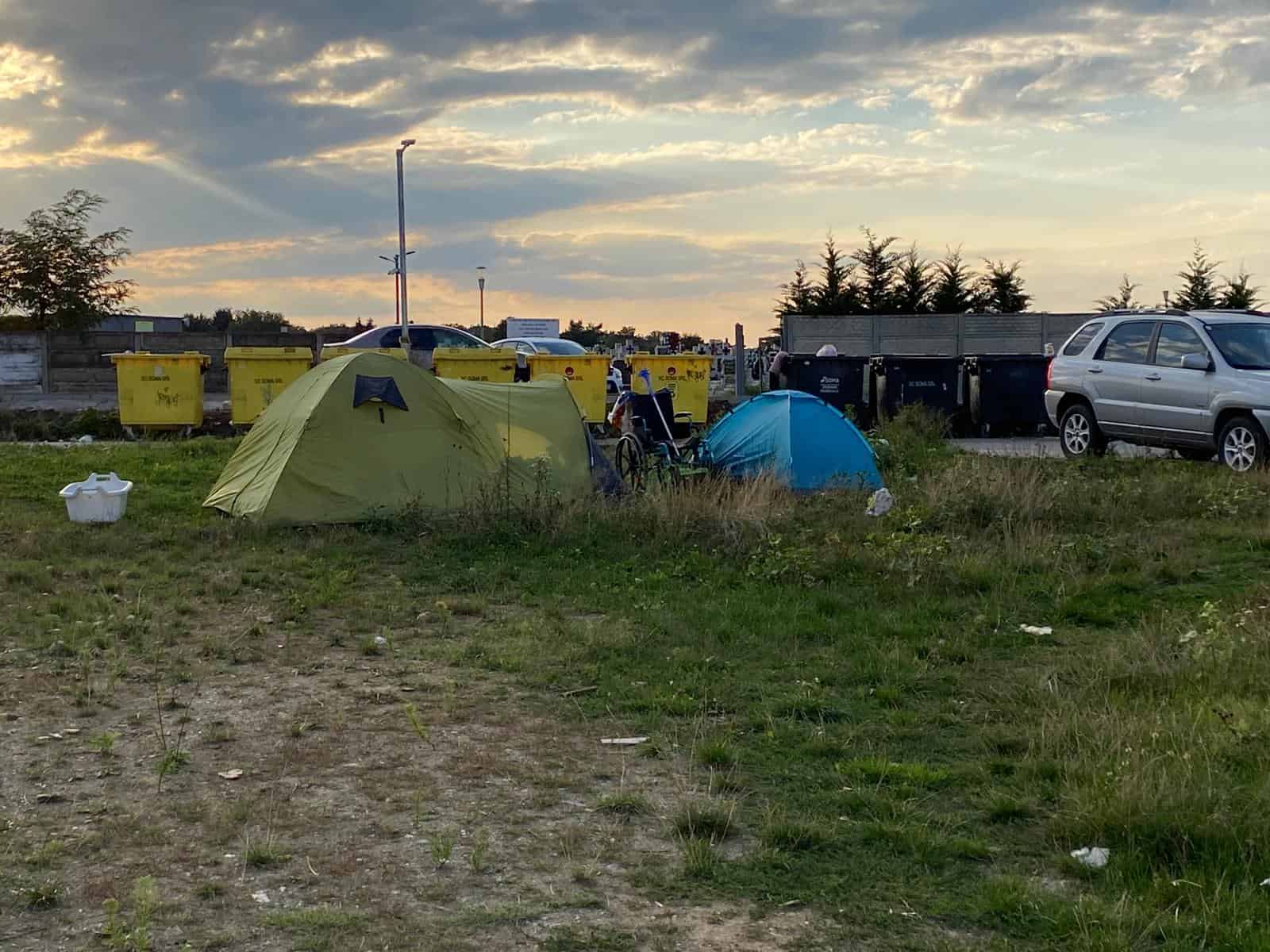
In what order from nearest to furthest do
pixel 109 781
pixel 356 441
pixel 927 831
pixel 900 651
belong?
1. pixel 927 831
2. pixel 109 781
3. pixel 900 651
4. pixel 356 441

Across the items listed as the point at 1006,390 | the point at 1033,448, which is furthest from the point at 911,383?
the point at 1033,448

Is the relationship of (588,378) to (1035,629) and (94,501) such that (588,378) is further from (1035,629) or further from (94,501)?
(1035,629)

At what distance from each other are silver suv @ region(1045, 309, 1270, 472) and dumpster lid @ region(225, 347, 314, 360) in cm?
1142

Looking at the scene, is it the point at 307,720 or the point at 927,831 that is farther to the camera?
the point at 307,720

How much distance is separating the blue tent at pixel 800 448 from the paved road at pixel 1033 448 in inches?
131

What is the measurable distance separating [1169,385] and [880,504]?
5699 mm

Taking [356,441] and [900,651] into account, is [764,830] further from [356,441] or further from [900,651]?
[356,441]

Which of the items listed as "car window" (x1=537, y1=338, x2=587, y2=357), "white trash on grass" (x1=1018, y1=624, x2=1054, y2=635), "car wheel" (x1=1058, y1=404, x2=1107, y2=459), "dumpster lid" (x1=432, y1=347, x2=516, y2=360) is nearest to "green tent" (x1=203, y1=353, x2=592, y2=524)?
"white trash on grass" (x1=1018, y1=624, x2=1054, y2=635)

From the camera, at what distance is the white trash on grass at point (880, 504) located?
36.7 feet

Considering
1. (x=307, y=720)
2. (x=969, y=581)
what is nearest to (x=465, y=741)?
(x=307, y=720)

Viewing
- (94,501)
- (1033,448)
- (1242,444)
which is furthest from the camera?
(1033,448)

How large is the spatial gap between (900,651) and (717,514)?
3644mm

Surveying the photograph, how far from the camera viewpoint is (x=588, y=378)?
21969mm

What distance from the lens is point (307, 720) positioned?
5.95 metres
